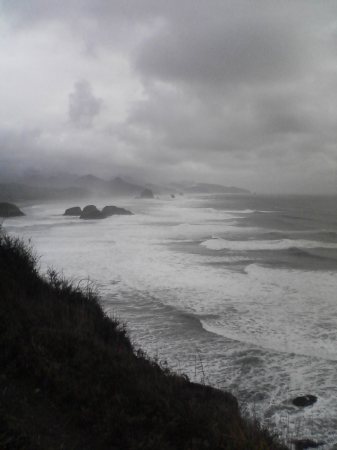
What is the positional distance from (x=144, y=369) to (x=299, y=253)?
2150cm

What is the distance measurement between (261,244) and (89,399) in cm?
2556

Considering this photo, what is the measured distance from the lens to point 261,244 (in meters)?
28.5

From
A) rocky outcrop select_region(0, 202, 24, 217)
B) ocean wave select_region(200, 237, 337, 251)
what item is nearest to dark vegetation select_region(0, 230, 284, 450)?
ocean wave select_region(200, 237, 337, 251)

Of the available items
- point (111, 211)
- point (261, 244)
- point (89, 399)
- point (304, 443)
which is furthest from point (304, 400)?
point (111, 211)

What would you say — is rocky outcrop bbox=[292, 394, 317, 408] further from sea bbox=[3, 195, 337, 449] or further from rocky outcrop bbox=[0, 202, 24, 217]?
rocky outcrop bbox=[0, 202, 24, 217]

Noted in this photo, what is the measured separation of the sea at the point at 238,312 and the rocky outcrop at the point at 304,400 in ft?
0.45

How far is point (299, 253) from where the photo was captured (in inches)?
968

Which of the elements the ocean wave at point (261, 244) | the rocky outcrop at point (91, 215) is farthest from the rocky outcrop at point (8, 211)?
the ocean wave at point (261, 244)

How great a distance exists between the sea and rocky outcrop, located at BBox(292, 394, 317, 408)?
137 mm

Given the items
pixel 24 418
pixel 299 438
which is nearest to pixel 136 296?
pixel 299 438

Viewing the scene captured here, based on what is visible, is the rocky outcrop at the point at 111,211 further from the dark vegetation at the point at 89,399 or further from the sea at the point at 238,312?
the dark vegetation at the point at 89,399

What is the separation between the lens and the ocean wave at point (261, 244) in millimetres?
26578

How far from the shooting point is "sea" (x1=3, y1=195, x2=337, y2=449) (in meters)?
7.33

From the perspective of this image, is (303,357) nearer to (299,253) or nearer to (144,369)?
(144,369)
